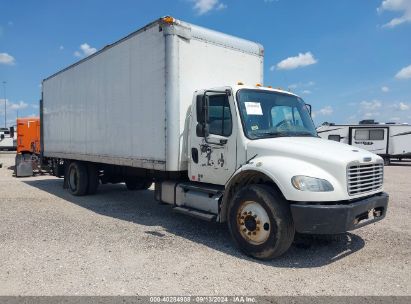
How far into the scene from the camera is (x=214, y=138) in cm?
631

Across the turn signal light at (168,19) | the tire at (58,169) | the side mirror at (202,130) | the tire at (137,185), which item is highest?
the turn signal light at (168,19)

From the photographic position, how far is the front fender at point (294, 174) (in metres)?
4.92

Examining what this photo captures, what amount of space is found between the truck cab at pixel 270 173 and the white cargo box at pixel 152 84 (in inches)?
16.3

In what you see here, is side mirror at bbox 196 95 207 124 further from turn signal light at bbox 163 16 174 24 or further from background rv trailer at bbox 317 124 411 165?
background rv trailer at bbox 317 124 411 165

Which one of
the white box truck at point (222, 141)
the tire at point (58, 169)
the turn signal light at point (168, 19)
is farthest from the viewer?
the tire at point (58, 169)

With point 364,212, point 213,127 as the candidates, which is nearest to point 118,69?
point 213,127

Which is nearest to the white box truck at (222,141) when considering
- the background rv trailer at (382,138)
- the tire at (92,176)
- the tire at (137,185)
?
the tire at (92,176)

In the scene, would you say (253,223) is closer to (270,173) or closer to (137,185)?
(270,173)

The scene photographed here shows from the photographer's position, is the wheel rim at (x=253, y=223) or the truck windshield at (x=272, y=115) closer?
the wheel rim at (x=253, y=223)

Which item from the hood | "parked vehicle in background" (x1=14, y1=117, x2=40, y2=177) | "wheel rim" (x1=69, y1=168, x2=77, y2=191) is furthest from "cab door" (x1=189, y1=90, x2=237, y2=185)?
"parked vehicle in background" (x1=14, y1=117, x2=40, y2=177)

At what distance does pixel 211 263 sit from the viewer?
17.3 feet

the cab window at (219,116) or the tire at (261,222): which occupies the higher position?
the cab window at (219,116)

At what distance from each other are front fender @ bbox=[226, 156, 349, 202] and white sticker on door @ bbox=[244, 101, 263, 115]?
3.40 ft

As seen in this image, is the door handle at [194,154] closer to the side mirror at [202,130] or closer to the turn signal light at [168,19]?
the side mirror at [202,130]
